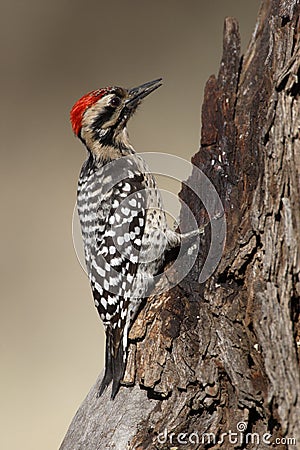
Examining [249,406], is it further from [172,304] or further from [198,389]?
[172,304]

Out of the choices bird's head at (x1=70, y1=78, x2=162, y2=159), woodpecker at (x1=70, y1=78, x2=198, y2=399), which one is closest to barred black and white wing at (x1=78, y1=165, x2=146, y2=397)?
woodpecker at (x1=70, y1=78, x2=198, y2=399)

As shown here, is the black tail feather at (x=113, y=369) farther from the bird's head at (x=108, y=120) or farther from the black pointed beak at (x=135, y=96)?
the black pointed beak at (x=135, y=96)

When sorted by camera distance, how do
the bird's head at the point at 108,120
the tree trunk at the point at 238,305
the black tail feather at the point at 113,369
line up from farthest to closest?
the bird's head at the point at 108,120 → the black tail feather at the point at 113,369 → the tree trunk at the point at 238,305

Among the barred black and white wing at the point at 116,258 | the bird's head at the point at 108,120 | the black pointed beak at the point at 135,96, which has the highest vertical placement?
the black pointed beak at the point at 135,96

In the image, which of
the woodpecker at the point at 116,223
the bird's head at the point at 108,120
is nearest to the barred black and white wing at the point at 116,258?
the woodpecker at the point at 116,223

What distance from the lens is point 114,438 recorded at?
1.54 m

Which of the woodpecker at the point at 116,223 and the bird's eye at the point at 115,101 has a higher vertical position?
the bird's eye at the point at 115,101

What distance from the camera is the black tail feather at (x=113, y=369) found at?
5.34 ft

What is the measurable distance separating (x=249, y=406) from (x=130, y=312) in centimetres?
45

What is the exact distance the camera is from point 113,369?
1.67m

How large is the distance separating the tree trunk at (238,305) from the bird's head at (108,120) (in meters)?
0.35

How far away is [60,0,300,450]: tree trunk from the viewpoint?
4.25 feet

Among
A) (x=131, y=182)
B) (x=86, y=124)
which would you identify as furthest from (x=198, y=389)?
(x=86, y=124)

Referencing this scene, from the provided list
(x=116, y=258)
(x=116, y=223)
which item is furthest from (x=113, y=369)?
(x=116, y=223)
